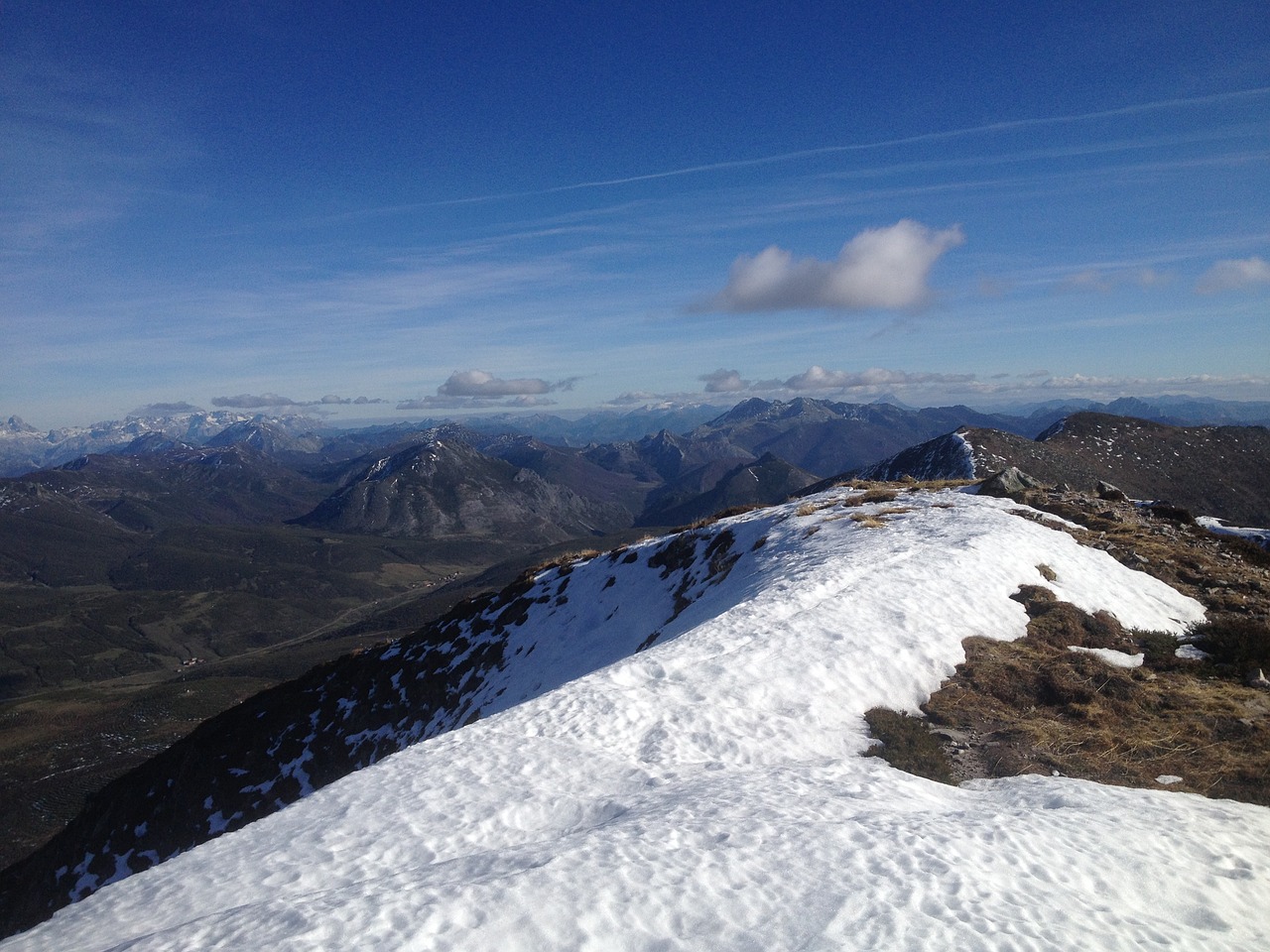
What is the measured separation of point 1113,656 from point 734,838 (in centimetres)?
1365

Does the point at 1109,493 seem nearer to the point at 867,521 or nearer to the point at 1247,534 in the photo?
the point at 1247,534

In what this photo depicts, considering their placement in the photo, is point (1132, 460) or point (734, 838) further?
point (1132, 460)

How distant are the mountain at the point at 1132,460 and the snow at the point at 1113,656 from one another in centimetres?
11410

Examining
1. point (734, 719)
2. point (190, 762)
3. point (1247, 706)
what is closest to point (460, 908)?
point (734, 719)

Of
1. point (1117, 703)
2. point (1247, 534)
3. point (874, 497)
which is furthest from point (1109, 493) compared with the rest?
point (1117, 703)

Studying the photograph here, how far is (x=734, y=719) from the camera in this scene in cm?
1330

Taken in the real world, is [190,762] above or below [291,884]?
below

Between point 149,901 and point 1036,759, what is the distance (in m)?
15.7

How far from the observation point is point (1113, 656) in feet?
52.4

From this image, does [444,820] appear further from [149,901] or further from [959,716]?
[959,716]

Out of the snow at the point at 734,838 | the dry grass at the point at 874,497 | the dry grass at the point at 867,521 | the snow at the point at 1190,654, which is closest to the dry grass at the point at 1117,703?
the snow at the point at 1190,654

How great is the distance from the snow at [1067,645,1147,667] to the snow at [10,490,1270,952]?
186 centimetres

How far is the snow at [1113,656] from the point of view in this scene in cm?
1566

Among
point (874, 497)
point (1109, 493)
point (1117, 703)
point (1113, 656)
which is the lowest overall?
point (1117, 703)
